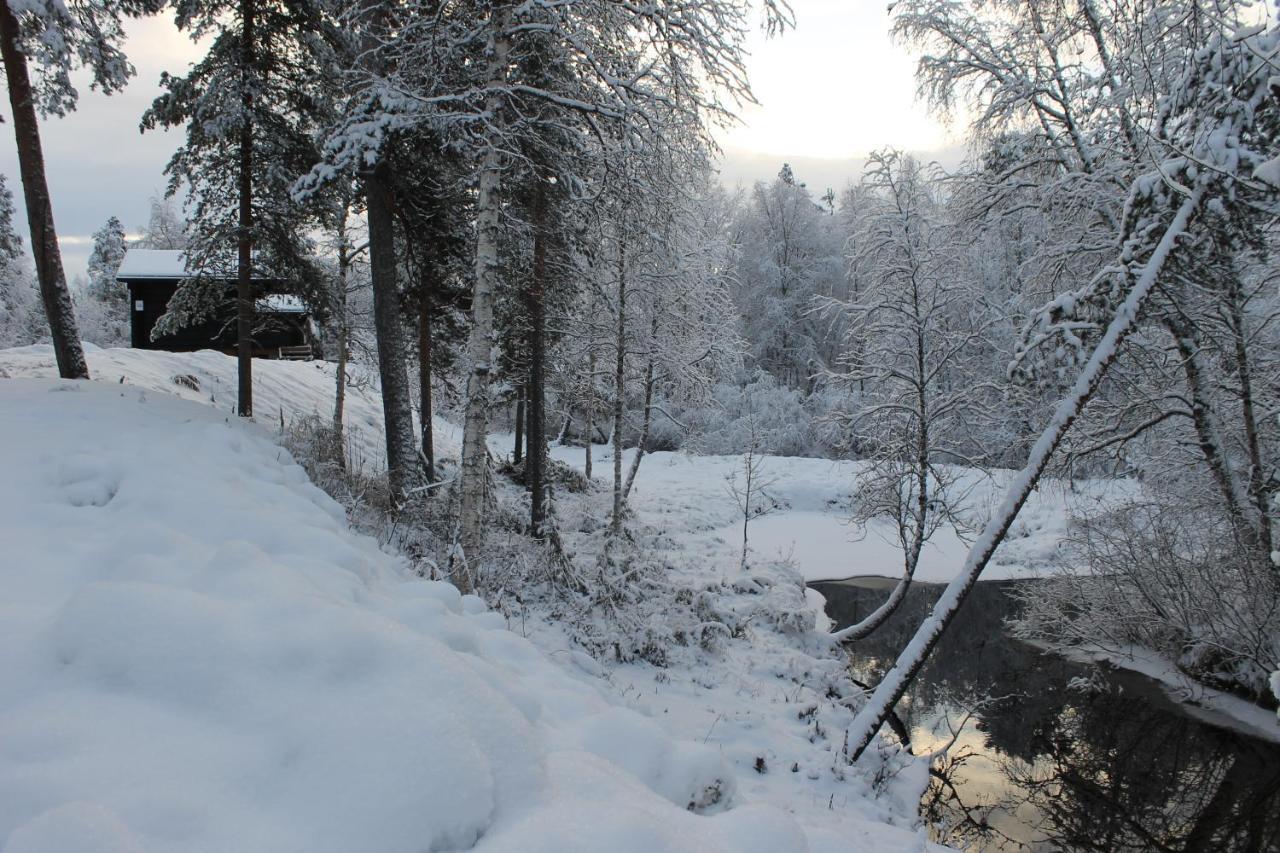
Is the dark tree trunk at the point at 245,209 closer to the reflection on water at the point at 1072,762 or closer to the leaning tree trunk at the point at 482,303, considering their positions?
the leaning tree trunk at the point at 482,303

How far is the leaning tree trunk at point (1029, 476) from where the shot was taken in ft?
20.0

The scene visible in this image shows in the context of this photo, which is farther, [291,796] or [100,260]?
[100,260]

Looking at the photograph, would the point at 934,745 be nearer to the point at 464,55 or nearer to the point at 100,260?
the point at 464,55

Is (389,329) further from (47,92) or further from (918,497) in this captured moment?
(918,497)

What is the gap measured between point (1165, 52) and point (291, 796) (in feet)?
35.8

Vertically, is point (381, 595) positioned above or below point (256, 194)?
below

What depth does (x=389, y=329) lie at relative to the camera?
9.22 metres

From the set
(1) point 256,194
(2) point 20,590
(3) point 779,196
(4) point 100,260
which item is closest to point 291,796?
(2) point 20,590

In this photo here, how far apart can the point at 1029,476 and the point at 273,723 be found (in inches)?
Answer: 266

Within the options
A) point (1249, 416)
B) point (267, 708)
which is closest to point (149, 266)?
point (267, 708)

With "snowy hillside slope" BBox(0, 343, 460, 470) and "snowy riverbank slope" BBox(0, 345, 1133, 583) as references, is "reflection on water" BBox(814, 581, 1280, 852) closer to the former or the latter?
"snowy riverbank slope" BBox(0, 345, 1133, 583)

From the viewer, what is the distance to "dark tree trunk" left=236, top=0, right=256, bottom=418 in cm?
1053

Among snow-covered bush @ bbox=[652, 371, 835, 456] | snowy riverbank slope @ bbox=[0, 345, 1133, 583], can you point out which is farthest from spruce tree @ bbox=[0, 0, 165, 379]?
snow-covered bush @ bbox=[652, 371, 835, 456]

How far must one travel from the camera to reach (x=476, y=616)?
15.6 ft
